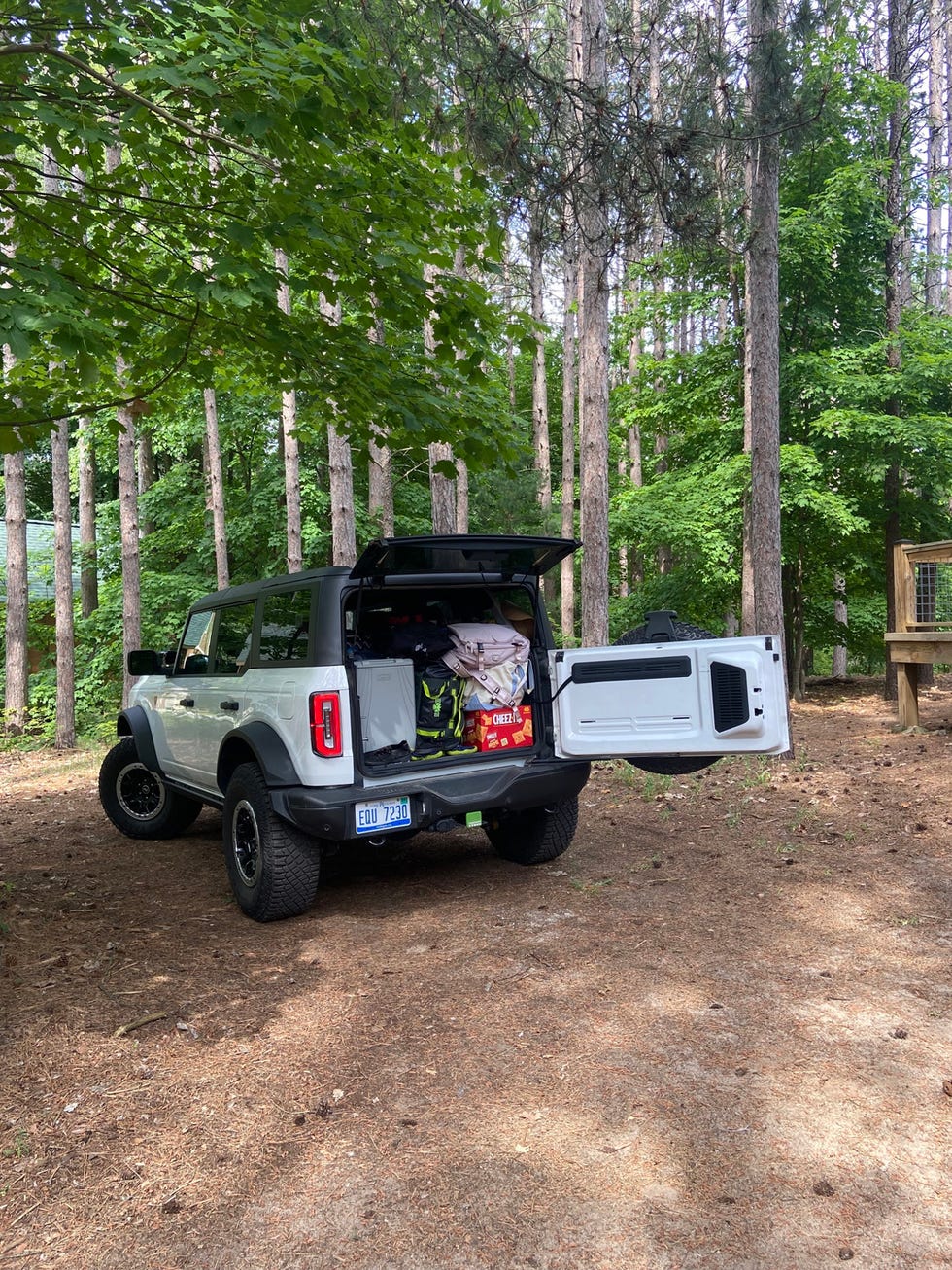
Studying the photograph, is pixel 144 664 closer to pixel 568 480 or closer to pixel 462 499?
pixel 568 480

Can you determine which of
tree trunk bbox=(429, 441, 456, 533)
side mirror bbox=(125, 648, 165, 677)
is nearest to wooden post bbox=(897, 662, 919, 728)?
tree trunk bbox=(429, 441, 456, 533)

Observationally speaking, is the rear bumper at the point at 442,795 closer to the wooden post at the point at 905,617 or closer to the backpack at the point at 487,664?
the backpack at the point at 487,664

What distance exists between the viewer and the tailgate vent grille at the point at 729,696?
4.54 meters

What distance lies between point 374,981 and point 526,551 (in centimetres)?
255

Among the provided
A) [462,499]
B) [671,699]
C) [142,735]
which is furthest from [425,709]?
[462,499]

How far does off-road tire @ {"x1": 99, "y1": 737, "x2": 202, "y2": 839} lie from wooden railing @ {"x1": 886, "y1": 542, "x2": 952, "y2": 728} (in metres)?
7.97

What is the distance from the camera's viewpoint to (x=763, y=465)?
955cm

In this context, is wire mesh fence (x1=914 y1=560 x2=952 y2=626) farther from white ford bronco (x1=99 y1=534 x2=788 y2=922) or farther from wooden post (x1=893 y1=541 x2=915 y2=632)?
white ford bronco (x1=99 y1=534 x2=788 y2=922)

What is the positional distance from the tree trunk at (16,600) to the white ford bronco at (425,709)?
11.4m

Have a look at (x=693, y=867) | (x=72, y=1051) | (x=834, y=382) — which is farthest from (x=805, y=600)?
(x=72, y=1051)

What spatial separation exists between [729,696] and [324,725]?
217 cm

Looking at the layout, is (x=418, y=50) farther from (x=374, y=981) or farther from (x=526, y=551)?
(x=374, y=981)

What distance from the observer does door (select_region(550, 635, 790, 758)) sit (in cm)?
452

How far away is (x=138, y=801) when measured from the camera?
6988 mm
